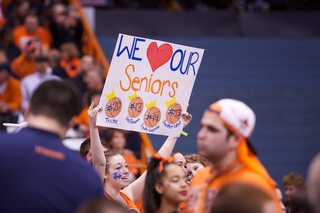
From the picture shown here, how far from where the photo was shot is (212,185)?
645cm

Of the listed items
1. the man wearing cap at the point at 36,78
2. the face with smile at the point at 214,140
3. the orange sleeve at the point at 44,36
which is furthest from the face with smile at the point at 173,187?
the orange sleeve at the point at 44,36

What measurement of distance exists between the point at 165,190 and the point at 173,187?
0.06 metres

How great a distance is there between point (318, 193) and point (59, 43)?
13285mm

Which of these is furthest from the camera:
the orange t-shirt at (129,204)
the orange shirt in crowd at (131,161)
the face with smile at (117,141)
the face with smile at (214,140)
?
the orange shirt in crowd at (131,161)

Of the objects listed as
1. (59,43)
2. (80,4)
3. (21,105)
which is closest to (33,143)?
(21,105)

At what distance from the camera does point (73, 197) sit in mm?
6488

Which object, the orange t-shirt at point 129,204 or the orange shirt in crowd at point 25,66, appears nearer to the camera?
the orange t-shirt at point 129,204

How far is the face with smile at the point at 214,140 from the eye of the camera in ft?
21.0

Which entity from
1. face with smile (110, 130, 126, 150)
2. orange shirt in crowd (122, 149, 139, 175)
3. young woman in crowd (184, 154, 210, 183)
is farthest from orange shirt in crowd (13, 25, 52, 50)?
young woman in crowd (184, 154, 210, 183)

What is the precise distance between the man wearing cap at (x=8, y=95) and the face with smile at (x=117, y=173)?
20.5 feet

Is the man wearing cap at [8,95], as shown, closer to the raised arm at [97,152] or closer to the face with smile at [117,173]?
the face with smile at [117,173]

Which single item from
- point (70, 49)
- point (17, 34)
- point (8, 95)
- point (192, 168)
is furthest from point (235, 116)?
point (17, 34)

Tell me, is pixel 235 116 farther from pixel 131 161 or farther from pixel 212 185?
pixel 131 161

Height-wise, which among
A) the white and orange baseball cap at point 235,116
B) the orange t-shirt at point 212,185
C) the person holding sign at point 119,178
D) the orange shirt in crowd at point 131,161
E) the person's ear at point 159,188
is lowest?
the orange shirt in crowd at point 131,161
